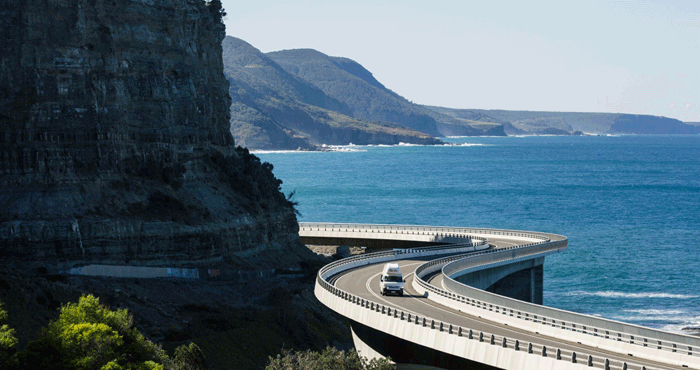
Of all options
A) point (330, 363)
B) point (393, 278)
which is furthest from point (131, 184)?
point (330, 363)

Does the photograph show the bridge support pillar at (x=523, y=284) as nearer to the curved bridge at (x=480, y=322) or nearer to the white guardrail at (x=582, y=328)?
the curved bridge at (x=480, y=322)

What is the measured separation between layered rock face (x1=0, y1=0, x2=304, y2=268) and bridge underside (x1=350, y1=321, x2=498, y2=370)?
→ 19945 mm

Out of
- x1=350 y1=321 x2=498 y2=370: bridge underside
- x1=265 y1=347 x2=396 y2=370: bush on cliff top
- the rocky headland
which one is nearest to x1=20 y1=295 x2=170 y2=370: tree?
x1=265 y1=347 x2=396 y2=370: bush on cliff top

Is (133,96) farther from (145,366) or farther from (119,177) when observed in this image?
(145,366)

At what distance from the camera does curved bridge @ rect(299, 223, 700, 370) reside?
32656 millimetres

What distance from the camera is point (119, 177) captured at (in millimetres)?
65938

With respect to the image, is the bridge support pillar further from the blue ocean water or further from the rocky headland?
the rocky headland

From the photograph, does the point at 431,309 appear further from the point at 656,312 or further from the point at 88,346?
the point at 656,312

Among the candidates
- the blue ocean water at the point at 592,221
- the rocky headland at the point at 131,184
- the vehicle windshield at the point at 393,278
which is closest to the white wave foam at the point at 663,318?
the blue ocean water at the point at 592,221

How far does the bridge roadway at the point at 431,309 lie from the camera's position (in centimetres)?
3384

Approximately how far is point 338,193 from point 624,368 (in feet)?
509

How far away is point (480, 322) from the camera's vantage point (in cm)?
4231

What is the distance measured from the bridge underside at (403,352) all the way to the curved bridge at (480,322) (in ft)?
0.15

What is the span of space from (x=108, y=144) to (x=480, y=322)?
33181 mm
